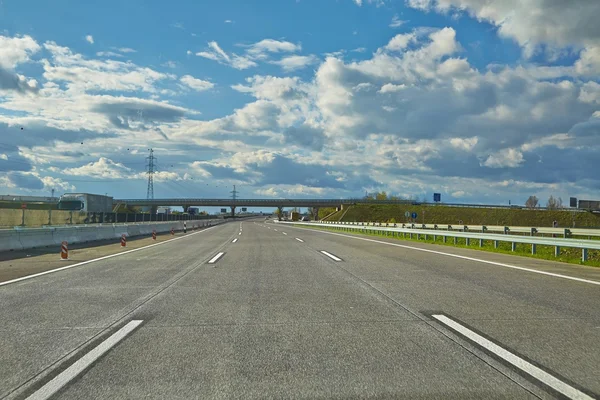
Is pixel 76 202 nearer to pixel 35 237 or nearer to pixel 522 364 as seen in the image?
pixel 35 237

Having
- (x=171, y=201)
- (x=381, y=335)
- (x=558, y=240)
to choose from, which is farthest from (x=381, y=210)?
(x=381, y=335)

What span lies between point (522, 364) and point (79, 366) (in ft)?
13.5

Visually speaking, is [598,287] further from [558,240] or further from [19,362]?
[19,362]

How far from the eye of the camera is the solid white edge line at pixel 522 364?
154 inches

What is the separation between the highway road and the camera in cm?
409

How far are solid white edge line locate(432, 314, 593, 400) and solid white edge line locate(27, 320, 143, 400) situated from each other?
392 cm

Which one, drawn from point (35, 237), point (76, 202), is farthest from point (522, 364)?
point (76, 202)

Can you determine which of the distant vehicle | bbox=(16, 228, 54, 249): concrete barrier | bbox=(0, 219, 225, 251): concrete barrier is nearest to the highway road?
bbox=(0, 219, 225, 251): concrete barrier

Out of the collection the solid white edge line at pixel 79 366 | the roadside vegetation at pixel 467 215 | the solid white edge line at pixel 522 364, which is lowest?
the solid white edge line at pixel 79 366

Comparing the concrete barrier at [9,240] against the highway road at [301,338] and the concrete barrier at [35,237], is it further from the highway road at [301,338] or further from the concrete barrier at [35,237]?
the highway road at [301,338]

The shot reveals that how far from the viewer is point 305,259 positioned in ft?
49.5

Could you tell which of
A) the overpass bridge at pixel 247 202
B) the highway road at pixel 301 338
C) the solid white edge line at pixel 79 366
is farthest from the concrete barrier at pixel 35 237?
the overpass bridge at pixel 247 202

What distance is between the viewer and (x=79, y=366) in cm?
458

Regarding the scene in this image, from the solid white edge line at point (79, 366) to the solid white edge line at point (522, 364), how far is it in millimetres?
3924
